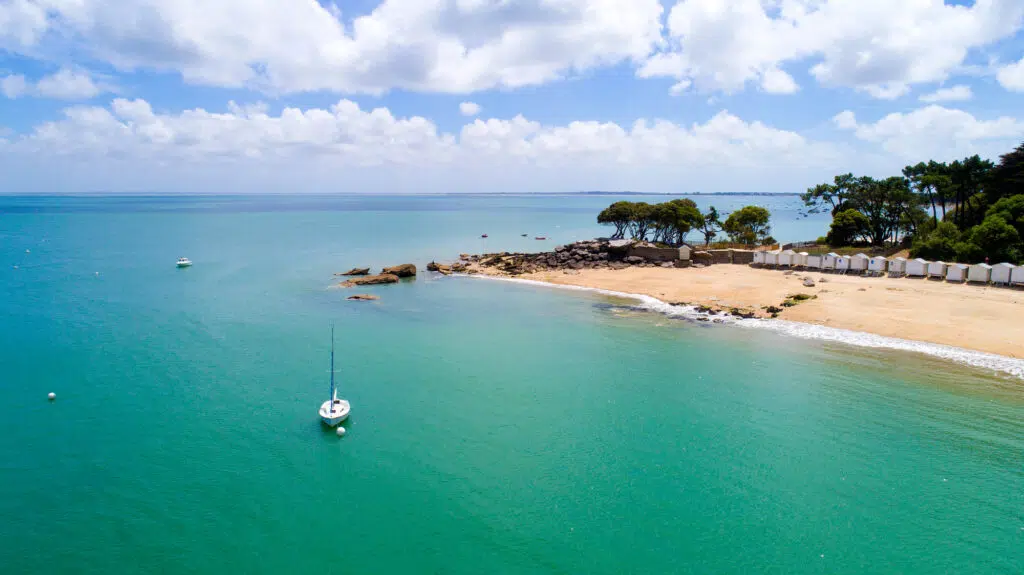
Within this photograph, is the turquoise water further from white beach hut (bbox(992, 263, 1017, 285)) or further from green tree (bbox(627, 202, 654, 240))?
green tree (bbox(627, 202, 654, 240))

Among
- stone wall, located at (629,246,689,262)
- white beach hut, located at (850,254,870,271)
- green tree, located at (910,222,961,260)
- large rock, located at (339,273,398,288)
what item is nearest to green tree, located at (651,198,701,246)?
stone wall, located at (629,246,689,262)

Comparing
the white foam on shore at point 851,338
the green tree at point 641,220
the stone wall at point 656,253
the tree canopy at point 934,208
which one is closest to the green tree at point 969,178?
the tree canopy at point 934,208

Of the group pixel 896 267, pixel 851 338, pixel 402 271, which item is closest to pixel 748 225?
pixel 896 267

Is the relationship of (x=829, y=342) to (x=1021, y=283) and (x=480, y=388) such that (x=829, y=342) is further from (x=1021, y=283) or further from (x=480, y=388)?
(x=480, y=388)

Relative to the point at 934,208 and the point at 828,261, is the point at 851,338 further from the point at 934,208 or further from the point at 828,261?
the point at 934,208

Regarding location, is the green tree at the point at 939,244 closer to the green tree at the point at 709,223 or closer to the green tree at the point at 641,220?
the green tree at the point at 709,223

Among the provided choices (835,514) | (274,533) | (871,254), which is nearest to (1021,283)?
(871,254)
